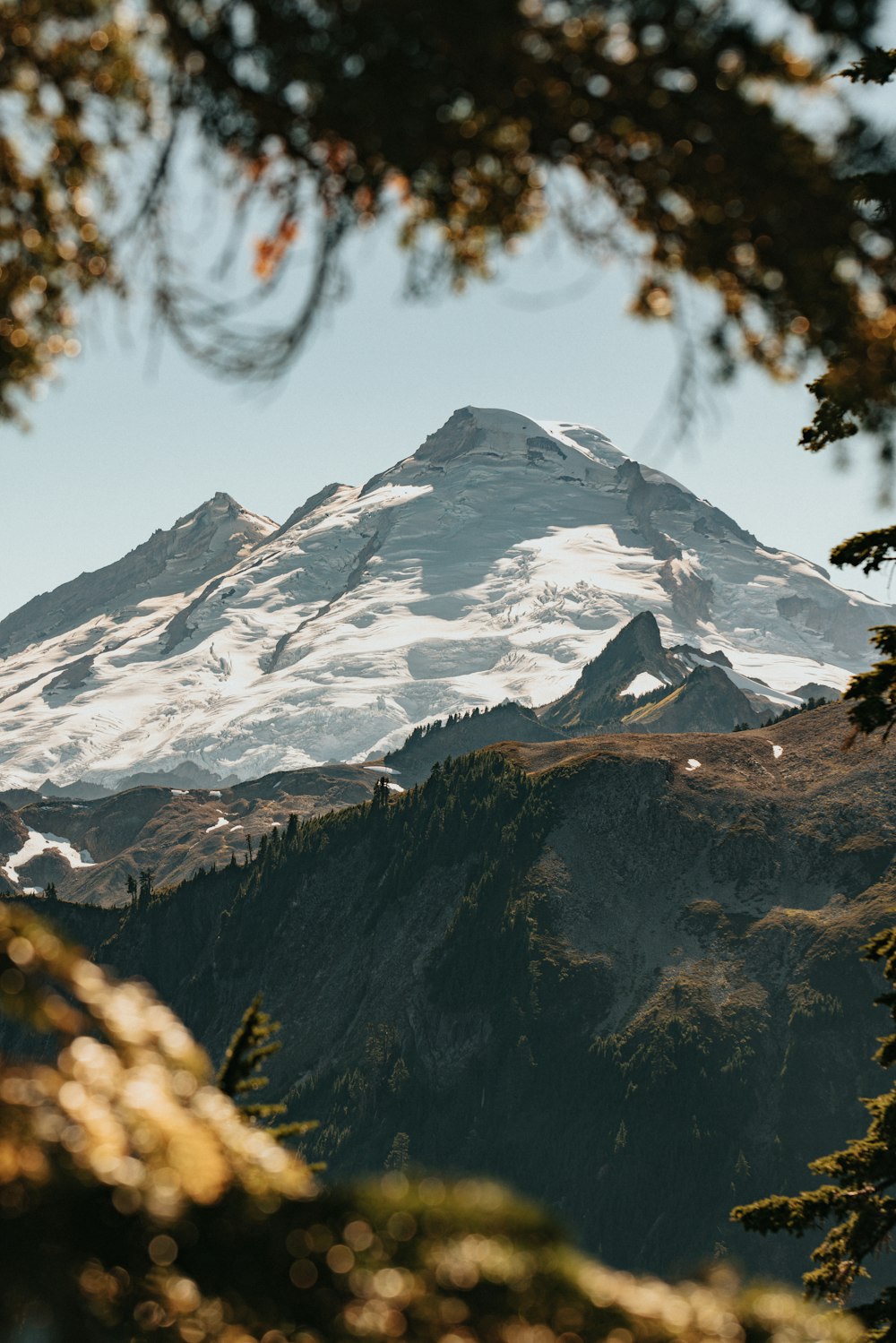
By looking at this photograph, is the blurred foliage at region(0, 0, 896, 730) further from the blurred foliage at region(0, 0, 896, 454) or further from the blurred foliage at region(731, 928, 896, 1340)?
the blurred foliage at region(731, 928, 896, 1340)

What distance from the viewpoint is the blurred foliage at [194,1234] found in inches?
230

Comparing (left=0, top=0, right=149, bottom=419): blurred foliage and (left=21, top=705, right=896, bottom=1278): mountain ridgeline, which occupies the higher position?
(left=0, top=0, right=149, bottom=419): blurred foliage

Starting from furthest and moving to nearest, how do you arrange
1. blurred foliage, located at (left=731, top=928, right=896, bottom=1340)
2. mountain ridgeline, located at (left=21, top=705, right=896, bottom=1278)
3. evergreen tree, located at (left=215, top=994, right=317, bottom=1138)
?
1. mountain ridgeline, located at (left=21, top=705, right=896, bottom=1278)
2. blurred foliage, located at (left=731, top=928, right=896, bottom=1340)
3. evergreen tree, located at (left=215, top=994, right=317, bottom=1138)

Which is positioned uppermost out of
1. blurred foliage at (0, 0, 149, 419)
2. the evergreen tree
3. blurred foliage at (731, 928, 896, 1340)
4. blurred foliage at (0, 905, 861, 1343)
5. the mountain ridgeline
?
blurred foliage at (0, 0, 149, 419)

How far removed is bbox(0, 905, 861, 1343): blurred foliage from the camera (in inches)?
230

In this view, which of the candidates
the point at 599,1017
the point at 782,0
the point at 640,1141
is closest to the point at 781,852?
the point at 599,1017

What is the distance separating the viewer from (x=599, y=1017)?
18925 cm

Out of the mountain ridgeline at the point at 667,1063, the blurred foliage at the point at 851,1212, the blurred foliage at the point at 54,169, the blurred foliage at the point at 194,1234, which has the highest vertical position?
the blurred foliage at the point at 54,169

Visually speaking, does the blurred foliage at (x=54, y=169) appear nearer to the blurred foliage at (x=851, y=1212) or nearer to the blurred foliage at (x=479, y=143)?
the blurred foliage at (x=479, y=143)

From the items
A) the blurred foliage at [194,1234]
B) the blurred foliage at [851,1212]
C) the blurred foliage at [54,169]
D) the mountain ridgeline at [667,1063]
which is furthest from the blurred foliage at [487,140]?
the mountain ridgeline at [667,1063]

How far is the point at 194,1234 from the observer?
242 inches

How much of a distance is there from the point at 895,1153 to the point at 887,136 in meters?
14.8

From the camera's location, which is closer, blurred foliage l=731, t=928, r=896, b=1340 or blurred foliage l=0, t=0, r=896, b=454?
blurred foliage l=0, t=0, r=896, b=454

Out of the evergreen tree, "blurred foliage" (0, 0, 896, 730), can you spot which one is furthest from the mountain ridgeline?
"blurred foliage" (0, 0, 896, 730)
